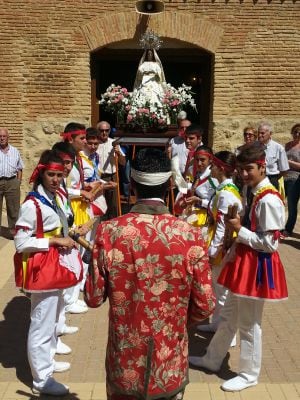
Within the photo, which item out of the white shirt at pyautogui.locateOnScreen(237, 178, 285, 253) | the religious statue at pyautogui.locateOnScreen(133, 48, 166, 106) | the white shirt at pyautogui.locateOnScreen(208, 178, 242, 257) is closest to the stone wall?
the religious statue at pyautogui.locateOnScreen(133, 48, 166, 106)

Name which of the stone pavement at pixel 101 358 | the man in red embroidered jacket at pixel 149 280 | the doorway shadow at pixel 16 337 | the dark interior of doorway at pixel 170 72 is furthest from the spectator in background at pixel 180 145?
the man in red embroidered jacket at pixel 149 280

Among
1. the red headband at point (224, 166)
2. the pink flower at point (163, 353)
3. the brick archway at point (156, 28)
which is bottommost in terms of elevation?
the pink flower at point (163, 353)

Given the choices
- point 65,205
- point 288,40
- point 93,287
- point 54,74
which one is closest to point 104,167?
point 54,74

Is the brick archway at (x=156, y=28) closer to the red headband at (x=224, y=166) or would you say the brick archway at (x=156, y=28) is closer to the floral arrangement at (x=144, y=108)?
the floral arrangement at (x=144, y=108)

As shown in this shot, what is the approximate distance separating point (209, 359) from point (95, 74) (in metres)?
9.48

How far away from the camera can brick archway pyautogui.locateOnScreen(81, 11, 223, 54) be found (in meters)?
11.7

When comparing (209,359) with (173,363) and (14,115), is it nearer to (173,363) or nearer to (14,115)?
(173,363)

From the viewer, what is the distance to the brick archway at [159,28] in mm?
11680

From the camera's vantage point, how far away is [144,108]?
31.9ft

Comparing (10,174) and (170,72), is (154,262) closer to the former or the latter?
(10,174)

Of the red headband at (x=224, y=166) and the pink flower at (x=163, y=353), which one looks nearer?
the pink flower at (x=163, y=353)

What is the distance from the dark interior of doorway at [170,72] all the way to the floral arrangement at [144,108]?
2477mm

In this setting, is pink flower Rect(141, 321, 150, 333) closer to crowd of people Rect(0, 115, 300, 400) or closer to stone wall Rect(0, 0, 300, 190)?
crowd of people Rect(0, 115, 300, 400)

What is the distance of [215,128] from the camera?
1208cm
